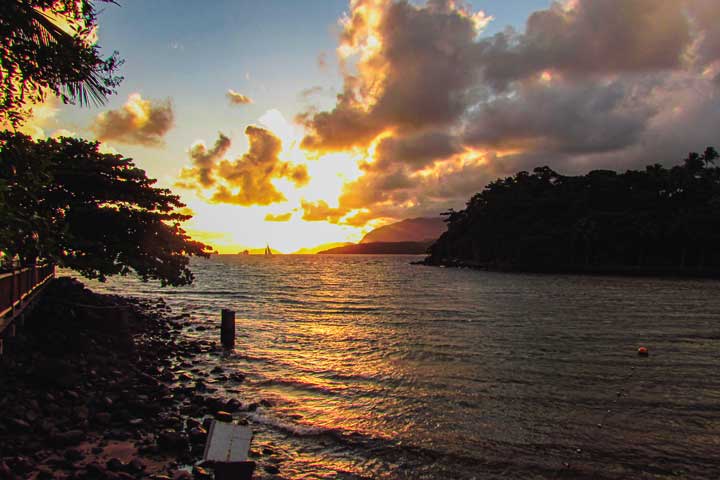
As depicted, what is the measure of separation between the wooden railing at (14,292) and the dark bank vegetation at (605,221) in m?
90.3

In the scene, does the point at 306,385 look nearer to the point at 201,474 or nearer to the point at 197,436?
the point at 197,436

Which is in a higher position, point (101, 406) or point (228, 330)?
point (228, 330)

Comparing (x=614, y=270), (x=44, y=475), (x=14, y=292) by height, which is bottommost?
(x=44, y=475)

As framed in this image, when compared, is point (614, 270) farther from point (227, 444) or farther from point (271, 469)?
point (227, 444)

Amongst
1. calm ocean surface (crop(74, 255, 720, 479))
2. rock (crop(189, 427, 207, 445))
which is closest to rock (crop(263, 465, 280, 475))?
calm ocean surface (crop(74, 255, 720, 479))

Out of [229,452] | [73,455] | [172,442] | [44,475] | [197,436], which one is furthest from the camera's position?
[197,436]

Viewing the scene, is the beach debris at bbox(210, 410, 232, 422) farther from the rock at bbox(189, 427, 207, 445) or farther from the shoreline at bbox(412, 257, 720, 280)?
the shoreline at bbox(412, 257, 720, 280)

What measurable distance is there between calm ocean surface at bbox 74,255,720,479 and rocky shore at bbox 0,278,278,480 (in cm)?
144

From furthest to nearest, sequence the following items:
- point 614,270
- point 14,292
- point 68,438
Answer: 1. point 614,270
2. point 14,292
3. point 68,438

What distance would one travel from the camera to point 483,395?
12914mm

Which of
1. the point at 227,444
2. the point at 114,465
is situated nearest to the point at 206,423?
the point at 114,465

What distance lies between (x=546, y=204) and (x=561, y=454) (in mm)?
105995

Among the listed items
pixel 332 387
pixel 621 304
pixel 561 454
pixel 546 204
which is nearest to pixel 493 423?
pixel 561 454

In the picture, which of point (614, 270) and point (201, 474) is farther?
point (614, 270)
